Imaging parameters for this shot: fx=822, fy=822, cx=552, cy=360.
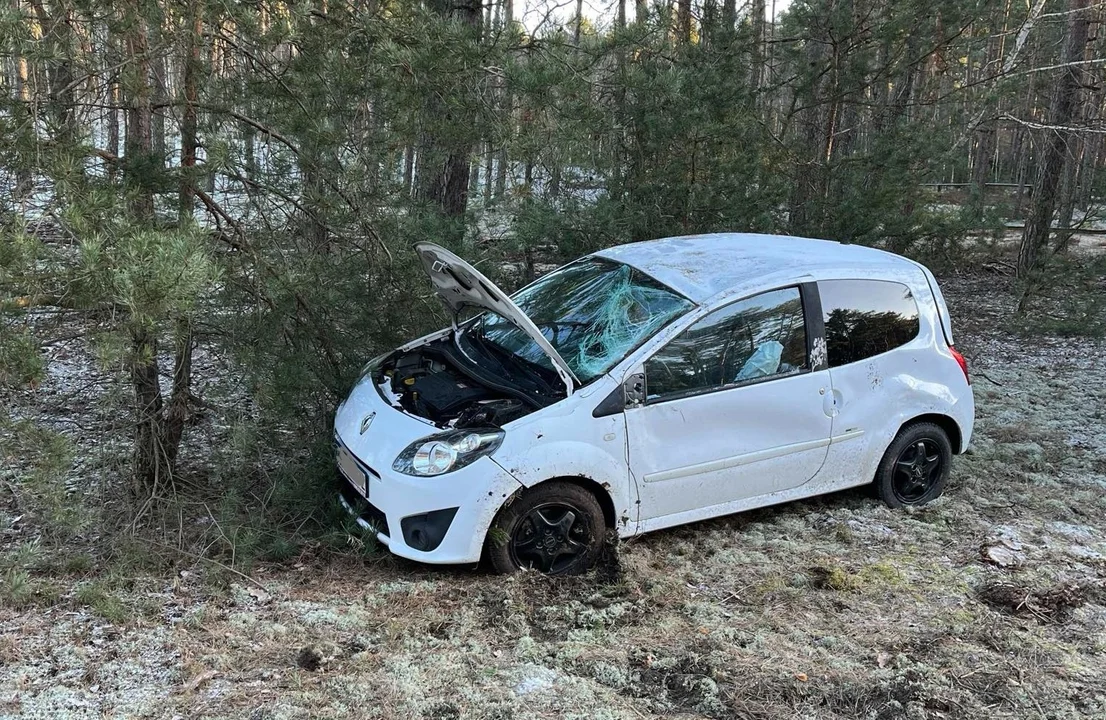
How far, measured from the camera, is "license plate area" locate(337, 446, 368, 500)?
171 inches

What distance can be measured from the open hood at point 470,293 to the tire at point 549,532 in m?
0.55

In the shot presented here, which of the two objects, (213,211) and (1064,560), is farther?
(213,211)

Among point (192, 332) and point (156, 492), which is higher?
point (192, 332)

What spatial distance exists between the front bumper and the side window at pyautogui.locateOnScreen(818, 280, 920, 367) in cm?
220

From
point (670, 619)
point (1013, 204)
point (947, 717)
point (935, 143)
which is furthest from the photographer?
point (1013, 204)

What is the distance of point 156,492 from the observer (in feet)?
15.1

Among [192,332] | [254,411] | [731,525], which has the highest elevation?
[192,332]

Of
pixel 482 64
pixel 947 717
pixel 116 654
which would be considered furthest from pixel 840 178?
pixel 116 654

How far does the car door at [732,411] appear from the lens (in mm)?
4422

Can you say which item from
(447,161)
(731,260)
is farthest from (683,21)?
(731,260)

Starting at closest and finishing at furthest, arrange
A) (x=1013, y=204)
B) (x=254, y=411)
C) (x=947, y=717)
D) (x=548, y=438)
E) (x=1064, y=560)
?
(x=947, y=717) < (x=548, y=438) < (x=1064, y=560) < (x=254, y=411) < (x=1013, y=204)

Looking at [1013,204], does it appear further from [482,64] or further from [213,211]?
[213,211]

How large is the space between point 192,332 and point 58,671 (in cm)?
181

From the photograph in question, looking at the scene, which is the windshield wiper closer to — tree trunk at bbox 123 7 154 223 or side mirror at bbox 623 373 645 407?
side mirror at bbox 623 373 645 407
